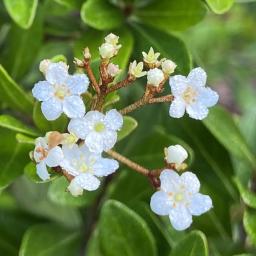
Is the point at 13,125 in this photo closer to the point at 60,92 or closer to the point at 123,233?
the point at 60,92

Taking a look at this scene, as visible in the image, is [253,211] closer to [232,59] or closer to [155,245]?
[155,245]

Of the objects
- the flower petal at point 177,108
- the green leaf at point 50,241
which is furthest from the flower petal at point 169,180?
the green leaf at point 50,241

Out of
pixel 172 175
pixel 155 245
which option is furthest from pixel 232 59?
pixel 172 175

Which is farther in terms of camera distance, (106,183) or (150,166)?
(106,183)

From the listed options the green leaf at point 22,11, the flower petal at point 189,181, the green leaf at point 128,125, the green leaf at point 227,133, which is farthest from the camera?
the green leaf at point 227,133

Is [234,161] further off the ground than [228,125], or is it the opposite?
[228,125]

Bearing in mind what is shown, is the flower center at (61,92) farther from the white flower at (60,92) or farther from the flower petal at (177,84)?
the flower petal at (177,84)
